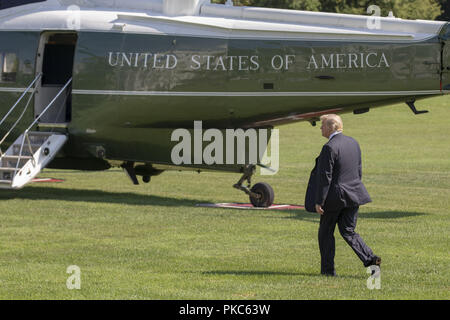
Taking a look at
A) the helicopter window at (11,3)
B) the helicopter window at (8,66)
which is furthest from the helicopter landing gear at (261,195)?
the helicopter window at (11,3)

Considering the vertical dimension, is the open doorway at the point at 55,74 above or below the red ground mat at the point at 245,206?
above

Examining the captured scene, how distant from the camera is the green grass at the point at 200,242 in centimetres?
1088

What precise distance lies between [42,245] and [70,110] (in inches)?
300

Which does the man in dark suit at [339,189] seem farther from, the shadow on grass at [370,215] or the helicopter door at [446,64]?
the helicopter door at [446,64]

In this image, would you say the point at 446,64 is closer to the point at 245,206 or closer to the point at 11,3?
the point at 245,206

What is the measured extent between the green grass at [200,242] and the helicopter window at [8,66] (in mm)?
2745

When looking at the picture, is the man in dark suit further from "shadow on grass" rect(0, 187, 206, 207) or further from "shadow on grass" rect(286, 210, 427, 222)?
"shadow on grass" rect(0, 187, 206, 207)

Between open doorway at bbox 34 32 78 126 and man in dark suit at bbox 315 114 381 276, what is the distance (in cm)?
1082

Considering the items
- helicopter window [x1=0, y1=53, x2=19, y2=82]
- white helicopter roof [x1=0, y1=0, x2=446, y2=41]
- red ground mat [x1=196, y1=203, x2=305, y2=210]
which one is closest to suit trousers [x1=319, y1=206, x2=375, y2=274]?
white helicopter roof [x1=0, y1=0, x2=446, y2=41]

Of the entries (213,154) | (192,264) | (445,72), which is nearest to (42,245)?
(192,264)

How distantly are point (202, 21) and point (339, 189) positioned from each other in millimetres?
9346

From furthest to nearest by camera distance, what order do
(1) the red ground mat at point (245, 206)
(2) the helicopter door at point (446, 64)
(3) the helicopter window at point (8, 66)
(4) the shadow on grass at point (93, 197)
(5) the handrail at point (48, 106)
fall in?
(3) the helicopter window at point (8, 66) → (4) the shadow on grass at point (93, 197) → (5) the handrail at point (48, 106) → (1) the red ground mat at point (245, 206) → (2) the helicopter door at point (446, 64)

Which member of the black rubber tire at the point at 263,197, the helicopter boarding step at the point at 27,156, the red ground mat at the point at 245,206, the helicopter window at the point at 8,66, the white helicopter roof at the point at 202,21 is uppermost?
the white helicopter roof at the point at 202,21

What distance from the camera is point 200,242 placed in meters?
14.6
